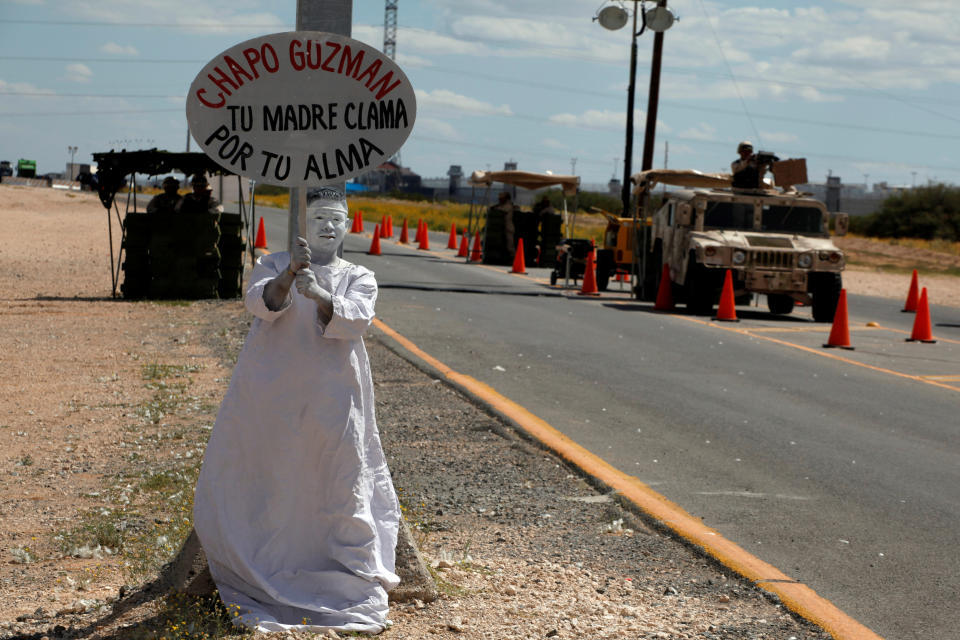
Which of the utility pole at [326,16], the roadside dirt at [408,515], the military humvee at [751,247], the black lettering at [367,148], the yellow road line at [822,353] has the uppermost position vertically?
the utility pole at [326,16]

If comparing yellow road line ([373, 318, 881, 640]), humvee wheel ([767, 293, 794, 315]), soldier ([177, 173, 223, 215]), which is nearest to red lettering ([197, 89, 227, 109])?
yellow road line ([373, 318, 881, 640])

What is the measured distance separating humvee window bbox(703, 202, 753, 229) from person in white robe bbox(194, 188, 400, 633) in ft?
50.2

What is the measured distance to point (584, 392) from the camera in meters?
10.4

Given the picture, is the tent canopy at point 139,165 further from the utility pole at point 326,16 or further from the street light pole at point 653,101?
the street light pole at point 653,101

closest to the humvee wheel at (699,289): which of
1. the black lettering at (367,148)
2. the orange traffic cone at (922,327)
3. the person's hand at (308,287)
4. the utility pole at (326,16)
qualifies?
the orange traffic cone at (922,327)

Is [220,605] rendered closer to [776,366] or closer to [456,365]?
[456,365]

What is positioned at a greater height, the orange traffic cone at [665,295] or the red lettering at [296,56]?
the red lettering at [296,56]

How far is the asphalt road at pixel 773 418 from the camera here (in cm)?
572

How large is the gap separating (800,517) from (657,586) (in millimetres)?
1710

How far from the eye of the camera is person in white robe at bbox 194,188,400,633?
4.12 m

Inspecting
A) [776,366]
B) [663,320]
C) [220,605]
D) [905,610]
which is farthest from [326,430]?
[663,320]

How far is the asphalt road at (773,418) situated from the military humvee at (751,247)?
22.8 inches

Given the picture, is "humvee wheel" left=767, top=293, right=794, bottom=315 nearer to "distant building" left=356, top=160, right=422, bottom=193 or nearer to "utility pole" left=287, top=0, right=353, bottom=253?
"utility pole" left=287, top=0, right=353, bottom=253

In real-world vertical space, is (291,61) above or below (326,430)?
above
